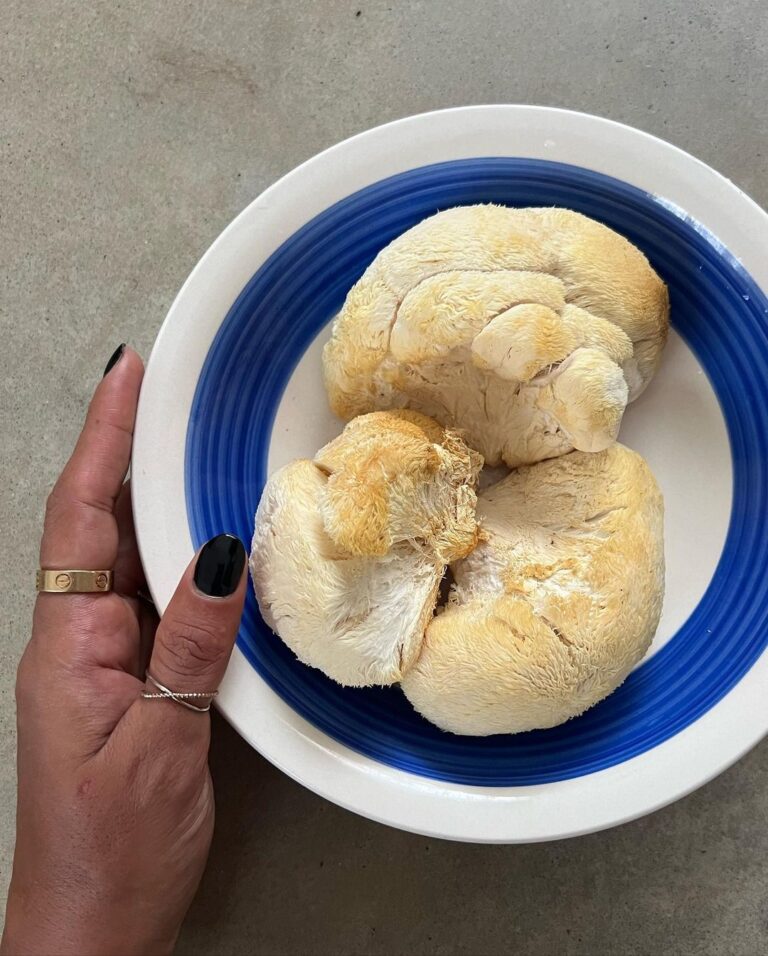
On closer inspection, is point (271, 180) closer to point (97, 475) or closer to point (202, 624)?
point (97, 475)

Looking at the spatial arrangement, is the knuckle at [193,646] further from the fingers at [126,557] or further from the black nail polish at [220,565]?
the fingers at [126,557]

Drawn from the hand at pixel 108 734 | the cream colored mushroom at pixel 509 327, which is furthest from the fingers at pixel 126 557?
the cream colored mushroom at pixel 509 327

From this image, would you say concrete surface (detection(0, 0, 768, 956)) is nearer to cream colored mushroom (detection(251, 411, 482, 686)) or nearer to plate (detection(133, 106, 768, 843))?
plate (detection(133, 106, 768, 843))

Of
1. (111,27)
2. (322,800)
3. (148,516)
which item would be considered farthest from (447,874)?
(111,27)

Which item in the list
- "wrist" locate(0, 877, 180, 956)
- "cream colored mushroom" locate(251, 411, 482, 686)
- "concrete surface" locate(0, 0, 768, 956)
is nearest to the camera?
"cream colored mushroom" locate(251, 411, 482, 686)

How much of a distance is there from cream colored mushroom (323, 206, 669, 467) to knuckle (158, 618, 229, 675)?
249 millimetres

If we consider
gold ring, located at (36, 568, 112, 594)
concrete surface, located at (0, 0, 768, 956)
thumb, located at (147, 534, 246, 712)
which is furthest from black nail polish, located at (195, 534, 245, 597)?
concrete surface, located at (0, 0, 768, 956)

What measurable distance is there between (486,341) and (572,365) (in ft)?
0.25

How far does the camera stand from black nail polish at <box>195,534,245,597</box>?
70 cm

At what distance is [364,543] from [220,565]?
158 millimetres

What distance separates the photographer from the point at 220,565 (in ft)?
2.32

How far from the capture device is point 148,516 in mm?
741

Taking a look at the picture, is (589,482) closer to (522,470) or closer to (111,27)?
(522,470)

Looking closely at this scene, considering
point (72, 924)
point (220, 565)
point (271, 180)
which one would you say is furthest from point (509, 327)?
point (72, 924)
